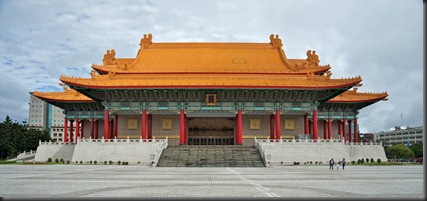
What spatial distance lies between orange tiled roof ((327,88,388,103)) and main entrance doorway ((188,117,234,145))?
14.2 m

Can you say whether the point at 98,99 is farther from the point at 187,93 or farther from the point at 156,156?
the point at 156,156

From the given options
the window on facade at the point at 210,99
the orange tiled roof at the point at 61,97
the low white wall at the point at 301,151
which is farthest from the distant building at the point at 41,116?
the low white wall at the point at 301,151

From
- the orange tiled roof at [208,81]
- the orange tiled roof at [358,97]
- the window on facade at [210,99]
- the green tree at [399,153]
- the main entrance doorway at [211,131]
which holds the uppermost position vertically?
the orange tiled roof at [208,81]

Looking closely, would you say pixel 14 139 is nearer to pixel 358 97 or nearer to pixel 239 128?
pixel 239 128

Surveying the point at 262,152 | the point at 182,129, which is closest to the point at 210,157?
the point at 262,152

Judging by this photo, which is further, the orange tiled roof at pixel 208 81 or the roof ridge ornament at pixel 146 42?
the roof ridge ornament at pixel 146 42

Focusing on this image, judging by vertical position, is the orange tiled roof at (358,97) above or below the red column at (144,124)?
above

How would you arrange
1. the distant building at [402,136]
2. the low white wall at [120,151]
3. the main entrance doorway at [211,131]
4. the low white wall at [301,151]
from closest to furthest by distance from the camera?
1. the low white wall at [301,151]
2. the low white wall at [120,151]
3. the main entrance doorway at [211,131]
4. the distant building at [402,136]

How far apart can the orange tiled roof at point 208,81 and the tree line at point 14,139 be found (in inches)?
862

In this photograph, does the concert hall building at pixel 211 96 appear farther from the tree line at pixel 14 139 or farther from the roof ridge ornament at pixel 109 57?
the tree line at pixel 14 139

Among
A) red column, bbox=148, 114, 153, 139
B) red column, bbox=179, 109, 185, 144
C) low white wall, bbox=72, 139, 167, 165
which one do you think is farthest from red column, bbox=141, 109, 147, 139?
red column, bbox=179, 109, 185, 144

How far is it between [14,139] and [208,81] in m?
35.6

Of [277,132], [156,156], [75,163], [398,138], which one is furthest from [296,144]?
[398,138]

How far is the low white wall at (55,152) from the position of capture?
47.1 m
